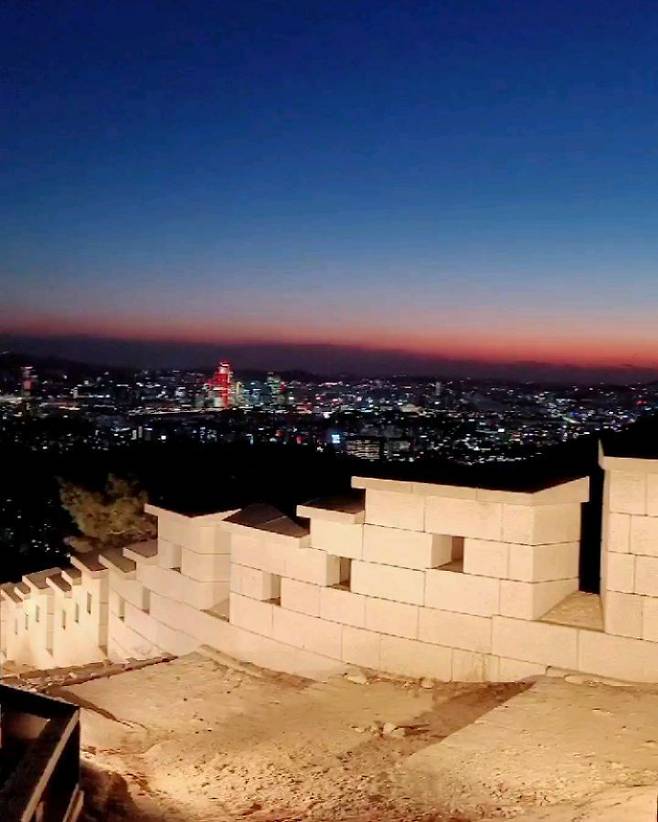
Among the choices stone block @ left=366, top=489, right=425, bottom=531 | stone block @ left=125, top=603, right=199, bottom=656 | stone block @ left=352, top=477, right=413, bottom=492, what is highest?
stone block @ left=352, top=477, right=413, bottom=492

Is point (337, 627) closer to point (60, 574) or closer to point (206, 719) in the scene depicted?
point (206, 719)

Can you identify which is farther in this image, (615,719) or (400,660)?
(400,660)

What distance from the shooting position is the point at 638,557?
228 inches

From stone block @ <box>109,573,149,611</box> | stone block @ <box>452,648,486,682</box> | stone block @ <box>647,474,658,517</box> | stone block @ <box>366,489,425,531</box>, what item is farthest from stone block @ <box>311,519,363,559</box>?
stone block @ <box>109,573,149,611</box>

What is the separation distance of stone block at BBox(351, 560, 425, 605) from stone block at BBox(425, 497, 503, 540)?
0.44 meters

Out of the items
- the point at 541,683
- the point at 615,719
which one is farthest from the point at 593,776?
the point at 541,683

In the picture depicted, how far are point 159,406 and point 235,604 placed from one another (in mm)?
44198

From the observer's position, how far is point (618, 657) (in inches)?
A: 230

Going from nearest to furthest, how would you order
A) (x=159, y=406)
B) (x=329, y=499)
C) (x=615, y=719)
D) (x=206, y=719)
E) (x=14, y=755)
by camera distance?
(x=14, y=755)
(x=615, y=719)
(x=206, y=719)
(x=329, y=499)
(x=159, y=406)

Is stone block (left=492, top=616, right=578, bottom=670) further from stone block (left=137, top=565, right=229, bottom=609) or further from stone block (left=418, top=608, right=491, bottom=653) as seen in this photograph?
stone block (left=137, top=565, right=229, bottom=609)

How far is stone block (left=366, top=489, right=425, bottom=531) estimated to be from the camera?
6598 mm

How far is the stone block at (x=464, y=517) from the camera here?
6238 mm

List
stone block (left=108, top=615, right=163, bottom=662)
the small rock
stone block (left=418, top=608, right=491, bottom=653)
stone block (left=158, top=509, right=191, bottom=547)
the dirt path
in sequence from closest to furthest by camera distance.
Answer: the dirt path, stone block (left=418, top=608, right=491, bottom=653), the small rock, stone block (left=158, top=509, right=191, bottom=547), stone block (left=108, top=615, right=163, bottom=662)

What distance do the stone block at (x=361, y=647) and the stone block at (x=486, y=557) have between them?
108 cm
